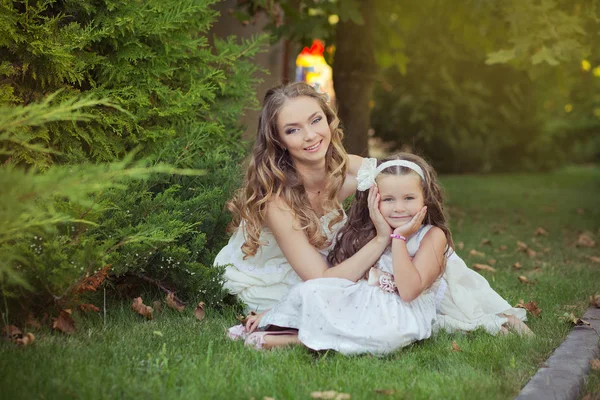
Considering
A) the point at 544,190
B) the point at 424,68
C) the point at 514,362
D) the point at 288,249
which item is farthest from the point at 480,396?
the point at 424,68

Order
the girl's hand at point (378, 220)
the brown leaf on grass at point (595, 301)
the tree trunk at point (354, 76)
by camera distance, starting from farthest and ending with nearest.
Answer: the tree trunk at point (354, 76) → the brown leaf on grass at point (595, 301) → the girl's hand at point (378, 220)

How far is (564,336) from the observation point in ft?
12.7

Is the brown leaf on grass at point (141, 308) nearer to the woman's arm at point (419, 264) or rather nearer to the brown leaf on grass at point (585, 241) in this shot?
the woman's arm at point (419, 264)

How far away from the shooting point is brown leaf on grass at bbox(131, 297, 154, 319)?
407cm

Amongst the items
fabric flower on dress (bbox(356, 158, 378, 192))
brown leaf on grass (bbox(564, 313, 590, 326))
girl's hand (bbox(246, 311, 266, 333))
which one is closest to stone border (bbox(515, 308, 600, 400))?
brown leaf on grass (bbox(564, 313, 590, 326))

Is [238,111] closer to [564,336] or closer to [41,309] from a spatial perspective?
[41,309]

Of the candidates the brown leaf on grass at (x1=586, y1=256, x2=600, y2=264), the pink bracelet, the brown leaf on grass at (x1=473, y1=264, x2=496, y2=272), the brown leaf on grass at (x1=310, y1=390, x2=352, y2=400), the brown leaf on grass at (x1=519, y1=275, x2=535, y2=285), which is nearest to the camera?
the brown leaf on grass at (x1=310, y1=390, x2=352, y2=400)

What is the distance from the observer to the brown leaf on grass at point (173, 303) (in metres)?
4.23

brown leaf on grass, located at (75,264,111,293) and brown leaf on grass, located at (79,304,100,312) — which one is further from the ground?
brown leaf on grass, located at (75,264,111,293)

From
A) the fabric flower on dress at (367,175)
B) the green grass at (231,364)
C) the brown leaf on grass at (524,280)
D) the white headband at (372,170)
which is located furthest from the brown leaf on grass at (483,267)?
the fabric flower on dress at (367,175)

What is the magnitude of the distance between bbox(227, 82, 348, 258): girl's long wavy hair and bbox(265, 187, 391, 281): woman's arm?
0.06 m

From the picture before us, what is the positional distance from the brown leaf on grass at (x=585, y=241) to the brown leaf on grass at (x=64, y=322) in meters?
5.34

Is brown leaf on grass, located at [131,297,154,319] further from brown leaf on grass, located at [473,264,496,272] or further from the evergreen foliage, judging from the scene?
brown leaf on grass, located at [473,264,496,272]

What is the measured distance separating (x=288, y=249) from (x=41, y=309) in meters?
1.33
